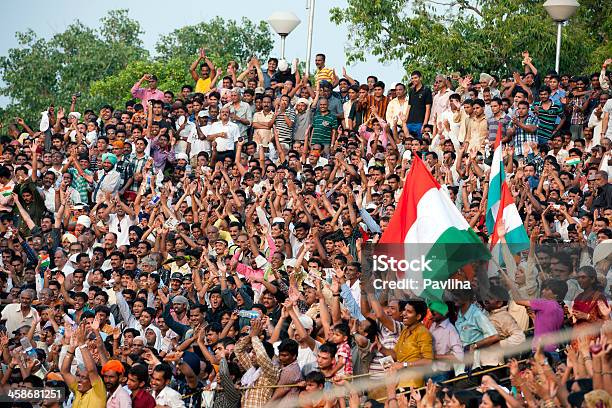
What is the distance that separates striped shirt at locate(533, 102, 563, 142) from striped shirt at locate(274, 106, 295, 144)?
412 centimetres

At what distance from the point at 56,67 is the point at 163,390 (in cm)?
4511

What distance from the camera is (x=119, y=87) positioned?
50094mm

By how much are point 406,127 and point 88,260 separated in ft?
17.9

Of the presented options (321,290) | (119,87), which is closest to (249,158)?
(321,290)

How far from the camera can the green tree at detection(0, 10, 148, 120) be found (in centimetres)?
5600

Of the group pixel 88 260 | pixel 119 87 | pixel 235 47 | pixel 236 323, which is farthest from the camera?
pixel 235 47

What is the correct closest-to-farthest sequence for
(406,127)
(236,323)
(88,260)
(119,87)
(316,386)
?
1. (316,386)
2. (236,323)
3. (88,260)
4. (406,127)
5. (119,87)

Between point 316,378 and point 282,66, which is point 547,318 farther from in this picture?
point 282,66

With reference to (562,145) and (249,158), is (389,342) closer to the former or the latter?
(562,145)

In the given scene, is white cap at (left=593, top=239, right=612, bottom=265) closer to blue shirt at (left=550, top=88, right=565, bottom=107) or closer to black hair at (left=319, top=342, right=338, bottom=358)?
black hair at (left=319, top=342, right=338, bottom=358)

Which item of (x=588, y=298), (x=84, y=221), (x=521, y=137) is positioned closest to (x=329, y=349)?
(x=588, y=298)

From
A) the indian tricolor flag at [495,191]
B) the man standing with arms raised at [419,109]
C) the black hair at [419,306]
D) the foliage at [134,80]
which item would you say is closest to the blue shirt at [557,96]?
the man standing with arms raised at [419,109]

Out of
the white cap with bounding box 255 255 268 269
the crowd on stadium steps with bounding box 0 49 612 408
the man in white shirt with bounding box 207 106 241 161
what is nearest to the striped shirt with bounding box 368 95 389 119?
the crowd on stadium steps with bounding box 0 49 612 408

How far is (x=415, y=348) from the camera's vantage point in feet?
41.4
